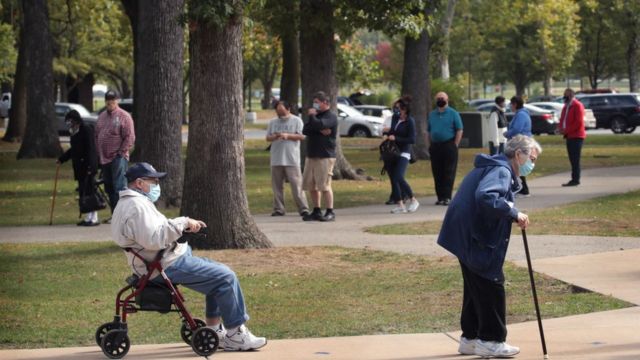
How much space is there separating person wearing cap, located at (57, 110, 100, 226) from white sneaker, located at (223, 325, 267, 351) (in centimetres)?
914

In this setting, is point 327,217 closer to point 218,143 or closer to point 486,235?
point 218,143

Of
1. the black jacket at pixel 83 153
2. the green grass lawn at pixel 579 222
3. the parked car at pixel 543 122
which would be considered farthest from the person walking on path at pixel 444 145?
the parked car at pixel 543 122

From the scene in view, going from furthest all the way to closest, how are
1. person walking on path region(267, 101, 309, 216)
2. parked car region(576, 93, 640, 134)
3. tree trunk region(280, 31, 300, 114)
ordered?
1. parked car region(576, 93, 640, 134)
2. tree trunk region(280, 31, 300, 114)
3. person walking on path region(267, 101, 309, 216)

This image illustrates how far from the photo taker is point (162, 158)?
2017cm

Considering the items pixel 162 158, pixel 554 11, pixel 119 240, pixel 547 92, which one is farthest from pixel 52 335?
pixel 547 92

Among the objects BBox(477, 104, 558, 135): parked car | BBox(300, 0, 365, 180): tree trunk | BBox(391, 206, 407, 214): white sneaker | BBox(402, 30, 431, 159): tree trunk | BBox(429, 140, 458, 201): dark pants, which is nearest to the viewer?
BBox(391, 206, 407, 214): white sneaker

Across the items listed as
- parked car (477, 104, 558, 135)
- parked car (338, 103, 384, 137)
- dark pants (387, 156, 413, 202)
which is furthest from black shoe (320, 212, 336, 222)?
parked car (477, 104, 558, 135)

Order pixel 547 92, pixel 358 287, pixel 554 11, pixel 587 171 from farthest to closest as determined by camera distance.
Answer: pixel 547 92, pixel 554 11, pixel 587 171, pixel 358 287

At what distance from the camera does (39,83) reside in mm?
34500

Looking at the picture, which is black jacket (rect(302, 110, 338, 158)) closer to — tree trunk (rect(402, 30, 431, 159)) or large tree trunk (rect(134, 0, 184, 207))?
large tree trunk (rect(134, 0, 184, 207))

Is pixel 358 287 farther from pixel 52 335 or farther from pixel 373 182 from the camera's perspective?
pixel 373 182

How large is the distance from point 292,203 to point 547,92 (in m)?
56.0

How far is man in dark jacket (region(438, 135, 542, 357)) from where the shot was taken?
27.5 ft

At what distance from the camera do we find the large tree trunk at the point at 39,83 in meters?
34.2
